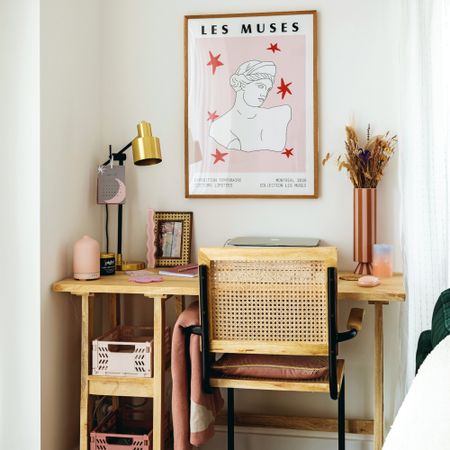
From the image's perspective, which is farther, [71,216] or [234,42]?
[234,42]

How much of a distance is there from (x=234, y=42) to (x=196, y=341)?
52.5 inches

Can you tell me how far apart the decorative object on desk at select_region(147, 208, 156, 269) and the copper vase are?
2.89 feet

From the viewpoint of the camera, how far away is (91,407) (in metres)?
2.52

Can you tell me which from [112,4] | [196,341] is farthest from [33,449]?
[112,4]

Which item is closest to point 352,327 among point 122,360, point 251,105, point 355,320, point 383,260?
point 355,320

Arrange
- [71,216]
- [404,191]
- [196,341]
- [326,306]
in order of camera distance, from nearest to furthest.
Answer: [326,306] < [196,341] < [404,191] < [71,216]

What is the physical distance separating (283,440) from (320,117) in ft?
4.67

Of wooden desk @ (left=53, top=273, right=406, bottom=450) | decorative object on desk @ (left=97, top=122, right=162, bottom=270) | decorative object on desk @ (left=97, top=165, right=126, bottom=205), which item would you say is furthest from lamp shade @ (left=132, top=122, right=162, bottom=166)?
wooden desk @ (left=53, top=273, right=406, bottom=450)

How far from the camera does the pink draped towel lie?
223 cm

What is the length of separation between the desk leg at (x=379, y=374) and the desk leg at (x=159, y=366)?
0.80 meters

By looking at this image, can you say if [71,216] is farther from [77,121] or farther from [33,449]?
[33,449]

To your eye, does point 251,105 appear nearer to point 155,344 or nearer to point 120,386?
point 155,344

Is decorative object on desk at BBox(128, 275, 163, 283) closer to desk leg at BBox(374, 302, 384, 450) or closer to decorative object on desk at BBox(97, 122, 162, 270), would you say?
decorative object on desk at BBox(97, 122, 162, 270)

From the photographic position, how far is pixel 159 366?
241 centimetres
